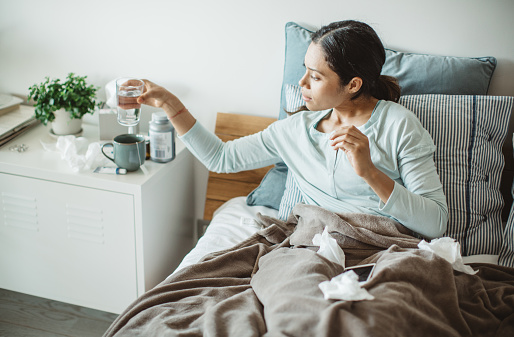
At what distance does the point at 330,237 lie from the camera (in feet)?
3.77

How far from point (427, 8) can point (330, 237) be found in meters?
0.94

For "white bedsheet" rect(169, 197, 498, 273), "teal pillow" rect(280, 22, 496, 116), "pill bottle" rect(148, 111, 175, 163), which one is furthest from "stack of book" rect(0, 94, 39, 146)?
"teal pillow" rect(280, 22, 496, 116)

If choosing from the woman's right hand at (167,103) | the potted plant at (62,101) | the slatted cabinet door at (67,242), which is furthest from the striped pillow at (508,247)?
the potted plant at (62,101)

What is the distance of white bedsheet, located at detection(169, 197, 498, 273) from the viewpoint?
1.36 m

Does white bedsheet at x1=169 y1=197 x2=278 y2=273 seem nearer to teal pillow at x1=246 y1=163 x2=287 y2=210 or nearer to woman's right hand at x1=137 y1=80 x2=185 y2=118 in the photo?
teal pillow at x1=246 y1=163 x2=287 y2=210

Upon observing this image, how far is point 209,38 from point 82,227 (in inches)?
33.1

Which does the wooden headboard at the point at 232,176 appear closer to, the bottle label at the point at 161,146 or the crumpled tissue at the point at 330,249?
the bottle label at the point at 161,146

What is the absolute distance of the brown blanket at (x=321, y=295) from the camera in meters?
0.89

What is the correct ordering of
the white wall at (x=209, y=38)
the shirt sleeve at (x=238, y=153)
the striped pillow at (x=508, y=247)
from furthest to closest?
the white wall at (x=209, y=38) → the shirt sleeve at (x=238, y=153) → the striped pillow at (x=508, y=247)

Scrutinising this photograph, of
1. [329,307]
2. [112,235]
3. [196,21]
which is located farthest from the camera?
[196,21]

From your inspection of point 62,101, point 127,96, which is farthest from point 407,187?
point 62,101

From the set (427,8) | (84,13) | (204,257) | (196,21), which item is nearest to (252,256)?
(204,257)

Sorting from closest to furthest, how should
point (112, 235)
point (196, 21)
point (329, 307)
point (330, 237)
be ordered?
point (329, 307) → point (330, 237) → point (112, 235) → point (196, 21)

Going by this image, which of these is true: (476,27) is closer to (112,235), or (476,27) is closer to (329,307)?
(329,307)
